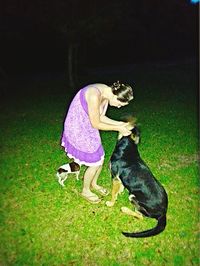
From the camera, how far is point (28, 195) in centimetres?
595

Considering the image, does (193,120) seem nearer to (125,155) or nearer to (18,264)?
(125,155)

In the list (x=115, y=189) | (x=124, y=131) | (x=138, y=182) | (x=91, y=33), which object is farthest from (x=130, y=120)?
(x=91, y=33)

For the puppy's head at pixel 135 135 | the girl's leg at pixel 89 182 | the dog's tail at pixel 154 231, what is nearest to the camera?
the dog's tail at pixel 154 231

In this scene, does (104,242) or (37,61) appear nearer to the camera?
(104,242)

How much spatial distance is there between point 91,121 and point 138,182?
1113mm

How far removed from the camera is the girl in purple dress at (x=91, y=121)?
4.57 metres

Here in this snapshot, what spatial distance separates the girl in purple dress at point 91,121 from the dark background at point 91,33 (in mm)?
11454

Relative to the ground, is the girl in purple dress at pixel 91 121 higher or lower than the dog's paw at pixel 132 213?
higher

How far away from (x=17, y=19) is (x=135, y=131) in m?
17.4

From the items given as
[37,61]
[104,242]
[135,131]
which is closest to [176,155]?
[135,131]

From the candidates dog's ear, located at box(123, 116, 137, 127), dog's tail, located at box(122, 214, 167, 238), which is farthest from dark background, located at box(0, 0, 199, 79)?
dog's tail, located at box(122, 214, 167, 238)

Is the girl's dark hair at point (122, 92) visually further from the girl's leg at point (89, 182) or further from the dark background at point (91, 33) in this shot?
the dark background at point (91, 33)

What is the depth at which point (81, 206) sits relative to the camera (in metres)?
5.52

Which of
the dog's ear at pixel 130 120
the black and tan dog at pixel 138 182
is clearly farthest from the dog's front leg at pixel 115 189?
the dog's ear at pixel 130 120
